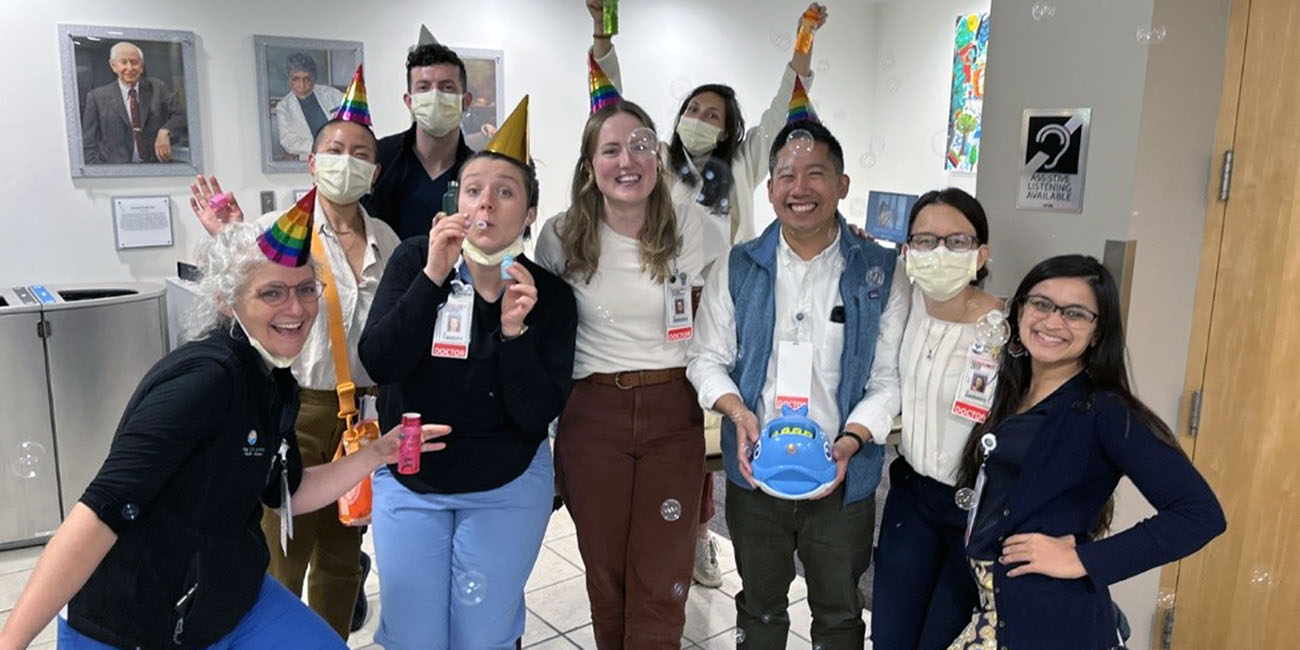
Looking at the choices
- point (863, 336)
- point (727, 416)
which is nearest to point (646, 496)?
point (727, 416)

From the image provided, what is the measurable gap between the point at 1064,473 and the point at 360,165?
1.95 metres

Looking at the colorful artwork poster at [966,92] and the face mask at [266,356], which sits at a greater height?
the colorful artwork poster at [966,92]

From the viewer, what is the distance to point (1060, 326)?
1.88 meters

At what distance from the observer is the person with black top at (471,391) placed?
2.12 m

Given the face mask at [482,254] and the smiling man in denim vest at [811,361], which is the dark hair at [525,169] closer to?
the face mask at [482,254]

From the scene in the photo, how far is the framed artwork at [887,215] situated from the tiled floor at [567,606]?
1459mm

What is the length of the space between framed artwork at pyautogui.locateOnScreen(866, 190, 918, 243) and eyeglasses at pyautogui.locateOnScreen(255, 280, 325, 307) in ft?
7.52

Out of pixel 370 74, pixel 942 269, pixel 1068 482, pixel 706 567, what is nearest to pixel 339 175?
pixel 942 269

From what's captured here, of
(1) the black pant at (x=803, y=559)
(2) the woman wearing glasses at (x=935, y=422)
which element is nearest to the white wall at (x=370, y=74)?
(1) the black pant at (x=803, y=559)

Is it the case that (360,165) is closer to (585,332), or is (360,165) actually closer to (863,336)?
(585,332)

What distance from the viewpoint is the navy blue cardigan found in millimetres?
1737

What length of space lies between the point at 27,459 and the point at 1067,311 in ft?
13.6

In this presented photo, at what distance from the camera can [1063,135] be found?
2.37 metres

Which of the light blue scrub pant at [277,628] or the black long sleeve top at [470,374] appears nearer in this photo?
the light blue scrub pant at [277,628]
